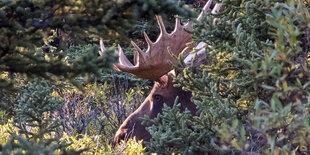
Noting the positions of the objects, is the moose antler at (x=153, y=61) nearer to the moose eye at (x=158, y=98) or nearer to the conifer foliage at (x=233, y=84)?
the moose eye at (x=158, y=98)

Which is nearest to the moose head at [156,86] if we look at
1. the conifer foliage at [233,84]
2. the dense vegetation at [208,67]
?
the dense vegetation at [208,67]

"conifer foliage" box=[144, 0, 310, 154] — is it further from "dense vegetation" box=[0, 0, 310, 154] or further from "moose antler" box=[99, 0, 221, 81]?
"moose antler" box=[99, 0, 221, 81]

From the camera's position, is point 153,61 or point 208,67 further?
point 153,61

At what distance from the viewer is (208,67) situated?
163 inches

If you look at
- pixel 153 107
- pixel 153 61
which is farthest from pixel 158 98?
pixel 153 61

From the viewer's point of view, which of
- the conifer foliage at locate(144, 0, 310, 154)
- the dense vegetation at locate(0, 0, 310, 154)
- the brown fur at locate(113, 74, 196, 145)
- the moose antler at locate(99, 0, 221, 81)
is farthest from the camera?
the moose antler at locate(99, 0, 221, 81)

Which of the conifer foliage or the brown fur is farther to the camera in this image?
the brown fur

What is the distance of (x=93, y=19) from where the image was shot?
8.36 ft

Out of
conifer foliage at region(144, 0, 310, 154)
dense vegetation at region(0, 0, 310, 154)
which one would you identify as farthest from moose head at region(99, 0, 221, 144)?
conifer foliage at region(144, 0, 310, 154)

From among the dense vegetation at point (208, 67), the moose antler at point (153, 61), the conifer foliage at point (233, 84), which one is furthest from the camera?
the moose antler at point (153, 61)

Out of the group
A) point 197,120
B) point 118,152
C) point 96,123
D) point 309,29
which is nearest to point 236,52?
point 309,29

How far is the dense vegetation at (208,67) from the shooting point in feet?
8.21

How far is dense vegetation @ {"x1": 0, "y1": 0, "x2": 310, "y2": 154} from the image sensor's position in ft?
8.21

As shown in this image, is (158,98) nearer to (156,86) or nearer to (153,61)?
(156,86)
